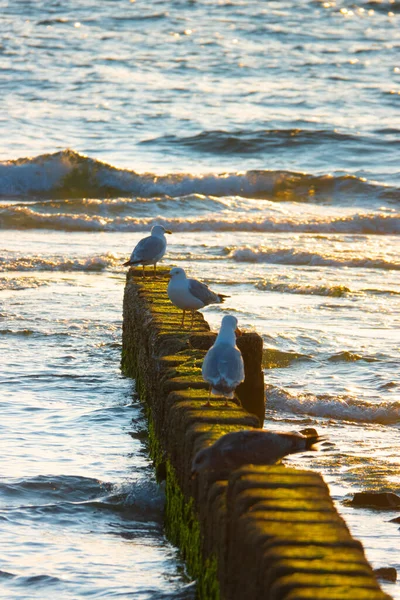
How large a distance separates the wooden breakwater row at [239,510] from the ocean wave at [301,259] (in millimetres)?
8206

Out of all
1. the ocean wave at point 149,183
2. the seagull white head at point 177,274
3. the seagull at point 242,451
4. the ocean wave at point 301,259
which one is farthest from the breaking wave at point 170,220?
the seagull at point 242,451

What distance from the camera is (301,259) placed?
14492 mm

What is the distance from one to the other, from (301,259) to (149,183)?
27.4 feet

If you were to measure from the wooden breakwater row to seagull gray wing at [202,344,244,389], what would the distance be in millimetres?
120

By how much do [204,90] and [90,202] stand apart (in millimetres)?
12464

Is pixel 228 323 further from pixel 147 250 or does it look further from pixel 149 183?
pixel 149 183

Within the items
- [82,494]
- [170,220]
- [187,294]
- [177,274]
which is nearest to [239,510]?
[82,494]

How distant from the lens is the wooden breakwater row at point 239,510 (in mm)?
3037

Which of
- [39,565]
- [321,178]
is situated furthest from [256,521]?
[321,178]

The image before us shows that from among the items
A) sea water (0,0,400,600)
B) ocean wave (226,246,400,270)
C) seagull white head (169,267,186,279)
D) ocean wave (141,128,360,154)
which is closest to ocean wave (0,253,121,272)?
sea water (0,0,400,600)

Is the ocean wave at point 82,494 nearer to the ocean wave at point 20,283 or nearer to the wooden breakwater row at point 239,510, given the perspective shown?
the wooden breakwater row at point 239,510

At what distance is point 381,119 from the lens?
2816cm

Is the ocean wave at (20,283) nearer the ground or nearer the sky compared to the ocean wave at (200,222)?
nearer the ground

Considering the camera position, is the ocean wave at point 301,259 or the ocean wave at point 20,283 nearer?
the ocean wave at point 20,283
